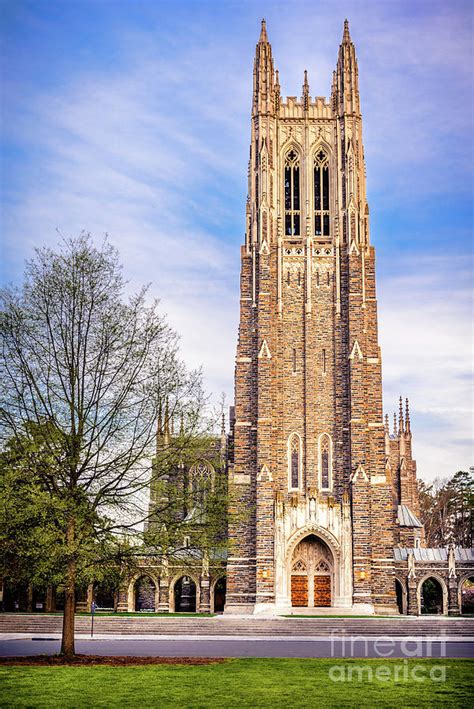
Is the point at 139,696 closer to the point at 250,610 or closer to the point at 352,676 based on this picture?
the point at 352,676

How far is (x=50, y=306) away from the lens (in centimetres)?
2272

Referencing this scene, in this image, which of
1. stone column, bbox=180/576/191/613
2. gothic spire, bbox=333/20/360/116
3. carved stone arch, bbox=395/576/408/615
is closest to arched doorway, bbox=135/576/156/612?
stone column, bbox=180/576/191/613

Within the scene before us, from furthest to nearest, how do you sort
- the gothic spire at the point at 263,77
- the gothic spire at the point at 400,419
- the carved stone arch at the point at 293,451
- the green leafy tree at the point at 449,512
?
1. the green leafy tree at the point at 449,512
2. the gothic spire at the point at 400,419
3. the gothic spire at the point at 263,77
4. the carved stone arch at the point at 293,451

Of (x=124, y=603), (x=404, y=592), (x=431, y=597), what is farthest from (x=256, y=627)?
Answer: (x=431, y=597)

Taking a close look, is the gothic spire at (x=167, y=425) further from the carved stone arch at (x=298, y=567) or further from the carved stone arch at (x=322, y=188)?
the carved stone arch at (x=322, y=188)

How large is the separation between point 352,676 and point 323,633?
16446mm

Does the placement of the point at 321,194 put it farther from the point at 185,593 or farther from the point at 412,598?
the point at 185,593

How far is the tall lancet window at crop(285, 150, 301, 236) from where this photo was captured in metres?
53.0

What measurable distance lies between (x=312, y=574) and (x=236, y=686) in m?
31.8

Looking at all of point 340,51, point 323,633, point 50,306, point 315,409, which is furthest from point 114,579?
point 340,51

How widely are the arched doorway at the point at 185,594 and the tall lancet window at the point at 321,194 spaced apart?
22836 mm

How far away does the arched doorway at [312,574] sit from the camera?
153 feet

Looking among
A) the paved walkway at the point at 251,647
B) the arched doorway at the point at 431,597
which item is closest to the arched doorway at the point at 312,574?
the arched doorway at the point at 431,597

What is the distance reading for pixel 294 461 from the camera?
48.4 m
